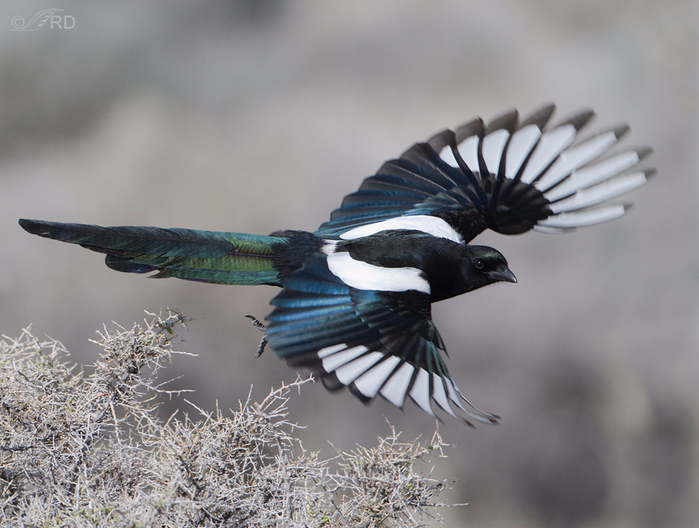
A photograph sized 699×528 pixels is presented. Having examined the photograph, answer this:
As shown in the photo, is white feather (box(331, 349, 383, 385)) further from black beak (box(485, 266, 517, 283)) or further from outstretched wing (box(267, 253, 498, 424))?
black beak (box(485, 266, 517, 283))

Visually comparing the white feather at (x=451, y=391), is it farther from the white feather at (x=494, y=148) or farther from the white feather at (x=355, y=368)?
the white feather at (x=494, y=148)

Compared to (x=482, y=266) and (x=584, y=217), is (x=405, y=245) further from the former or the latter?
(x=584, y=217)

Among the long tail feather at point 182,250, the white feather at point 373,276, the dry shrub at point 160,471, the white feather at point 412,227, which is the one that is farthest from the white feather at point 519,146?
the dry shrub at point 160,471

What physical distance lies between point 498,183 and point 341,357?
0.50 metres

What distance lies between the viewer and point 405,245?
83cm

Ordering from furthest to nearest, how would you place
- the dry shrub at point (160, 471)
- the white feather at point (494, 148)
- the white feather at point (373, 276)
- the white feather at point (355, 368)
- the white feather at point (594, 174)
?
the white feather at point (494, 148) → the white feather at point (594, 174) → the white feather at point (373, 276) → the white feather at point (355, 368) → the dry shrub at point (160, 471)

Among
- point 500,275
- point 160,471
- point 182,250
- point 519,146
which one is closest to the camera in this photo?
point 160,471

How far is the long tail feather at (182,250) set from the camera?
0.66 metres

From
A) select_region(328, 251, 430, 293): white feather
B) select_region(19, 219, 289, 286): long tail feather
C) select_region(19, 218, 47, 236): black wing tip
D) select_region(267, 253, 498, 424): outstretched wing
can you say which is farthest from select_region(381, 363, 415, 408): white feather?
select_region(19, 218, 47, 236): black wing tip

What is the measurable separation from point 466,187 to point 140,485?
2.28 feet

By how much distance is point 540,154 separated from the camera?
95 centimetres

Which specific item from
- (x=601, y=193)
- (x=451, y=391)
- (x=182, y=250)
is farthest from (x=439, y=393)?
(x=601, y=193)

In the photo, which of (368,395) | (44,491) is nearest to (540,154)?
(368,395)

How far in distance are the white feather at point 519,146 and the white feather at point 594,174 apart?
0.23 feet
